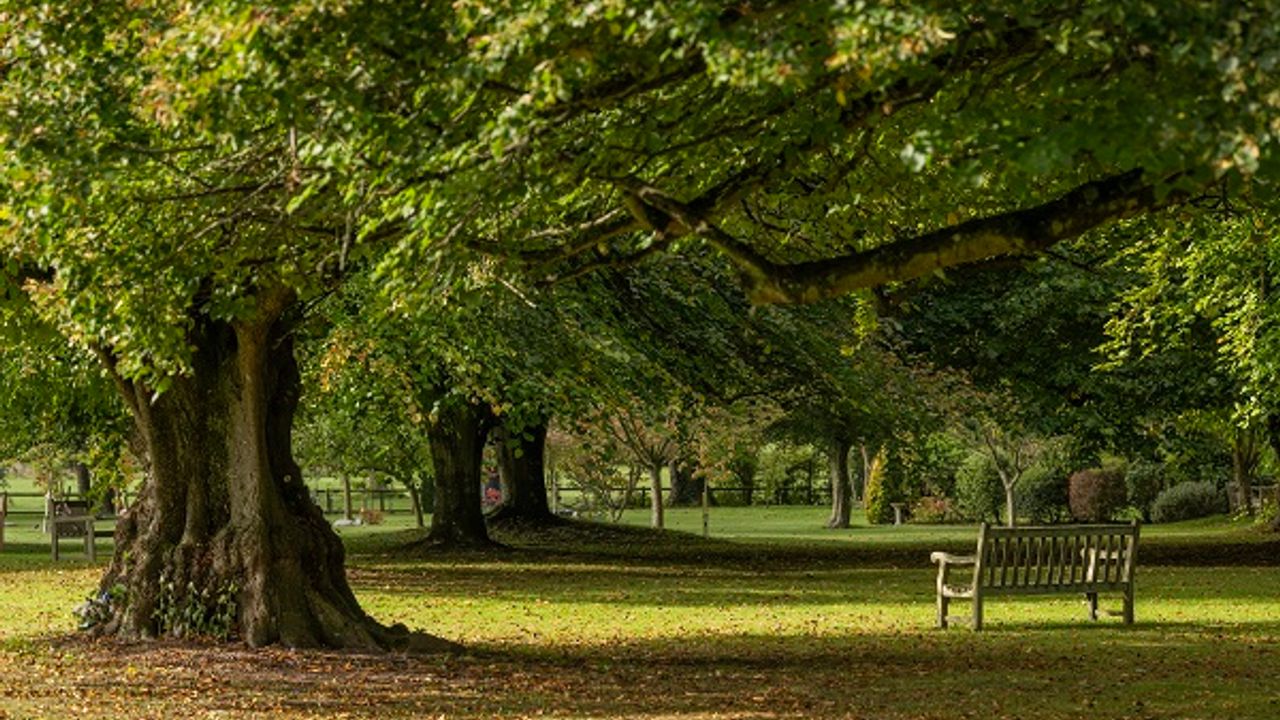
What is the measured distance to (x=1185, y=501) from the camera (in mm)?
48969

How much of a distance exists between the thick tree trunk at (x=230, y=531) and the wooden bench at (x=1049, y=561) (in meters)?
4.76

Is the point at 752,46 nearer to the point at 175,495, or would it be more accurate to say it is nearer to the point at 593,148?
the point at 593,148

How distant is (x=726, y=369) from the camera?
2533 centimetres

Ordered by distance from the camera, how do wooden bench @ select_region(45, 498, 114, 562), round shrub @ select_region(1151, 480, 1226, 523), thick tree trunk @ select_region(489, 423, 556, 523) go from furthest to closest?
1. round shrub @ select_region(1151, 480, 1226, 523)
2. thick tree trunk @ select_region(489, 423, 556, 523)
3. wooden bench @ select_region(45, 498, 114, 562)

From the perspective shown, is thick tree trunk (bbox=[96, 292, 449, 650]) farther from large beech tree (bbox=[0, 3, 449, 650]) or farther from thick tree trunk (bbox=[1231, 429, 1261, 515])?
thick tree trunk (bbox=[1231, 429, 1261, 515])

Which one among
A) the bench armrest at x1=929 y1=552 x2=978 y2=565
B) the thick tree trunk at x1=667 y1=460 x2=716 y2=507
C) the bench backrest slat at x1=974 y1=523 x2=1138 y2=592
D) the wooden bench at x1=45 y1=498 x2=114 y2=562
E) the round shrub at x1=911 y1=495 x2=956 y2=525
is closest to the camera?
the bench backrest slat at x1=974 y1=523 x2=1138 y2=592

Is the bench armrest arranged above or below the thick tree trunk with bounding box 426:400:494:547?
below

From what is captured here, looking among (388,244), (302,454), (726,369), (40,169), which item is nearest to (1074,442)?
(726,369)

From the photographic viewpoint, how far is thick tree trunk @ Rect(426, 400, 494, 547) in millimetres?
32125

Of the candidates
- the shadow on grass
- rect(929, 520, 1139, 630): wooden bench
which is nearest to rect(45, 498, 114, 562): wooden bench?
the shadow on grass

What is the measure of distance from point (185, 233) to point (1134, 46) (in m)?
5.82

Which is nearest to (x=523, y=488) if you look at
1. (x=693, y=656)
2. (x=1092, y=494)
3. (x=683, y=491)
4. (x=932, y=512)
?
(x=1092, y=494)

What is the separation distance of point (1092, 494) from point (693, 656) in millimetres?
31526

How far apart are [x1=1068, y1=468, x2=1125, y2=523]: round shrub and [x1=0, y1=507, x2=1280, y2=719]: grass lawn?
1737 centimetres
